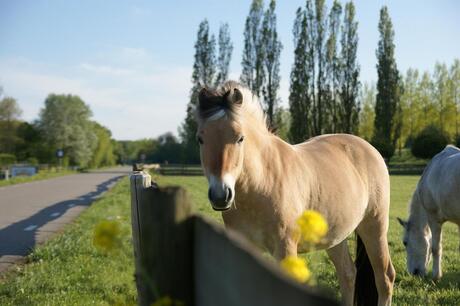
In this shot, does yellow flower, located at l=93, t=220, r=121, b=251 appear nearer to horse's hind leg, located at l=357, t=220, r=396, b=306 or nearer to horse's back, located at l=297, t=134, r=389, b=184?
horse's back, located at l=297, t=134, r=389, b=184

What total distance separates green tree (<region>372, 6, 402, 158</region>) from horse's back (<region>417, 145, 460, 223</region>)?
3603 centimetres

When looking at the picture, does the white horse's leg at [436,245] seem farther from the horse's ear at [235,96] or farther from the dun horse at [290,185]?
the horse's ear at [235,96]

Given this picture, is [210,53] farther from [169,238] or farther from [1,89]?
[169,238]

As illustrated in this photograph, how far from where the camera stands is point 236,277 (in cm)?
103

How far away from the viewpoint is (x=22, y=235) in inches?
354

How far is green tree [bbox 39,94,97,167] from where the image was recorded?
65938 mm

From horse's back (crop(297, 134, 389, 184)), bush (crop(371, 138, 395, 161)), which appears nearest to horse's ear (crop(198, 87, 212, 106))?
horse's back (crop(297, 134, 389, 184))

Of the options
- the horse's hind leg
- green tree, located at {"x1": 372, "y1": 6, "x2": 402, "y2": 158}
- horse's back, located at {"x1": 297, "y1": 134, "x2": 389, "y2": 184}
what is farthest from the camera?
green tree, located at {"x1": 372, "y1": 6, "x2": 402, "y2": 158}

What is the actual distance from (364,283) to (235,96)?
8.36 ft

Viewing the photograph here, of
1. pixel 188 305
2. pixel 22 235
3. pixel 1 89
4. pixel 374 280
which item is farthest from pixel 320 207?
pixel 1 89

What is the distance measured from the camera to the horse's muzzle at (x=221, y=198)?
8.13ft

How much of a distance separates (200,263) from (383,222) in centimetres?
339

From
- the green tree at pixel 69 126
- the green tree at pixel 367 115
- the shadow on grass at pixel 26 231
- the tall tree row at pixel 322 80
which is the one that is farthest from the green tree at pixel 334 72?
the green tree at pixel 69 126

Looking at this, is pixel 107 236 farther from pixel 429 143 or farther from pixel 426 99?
pixel 426 99
